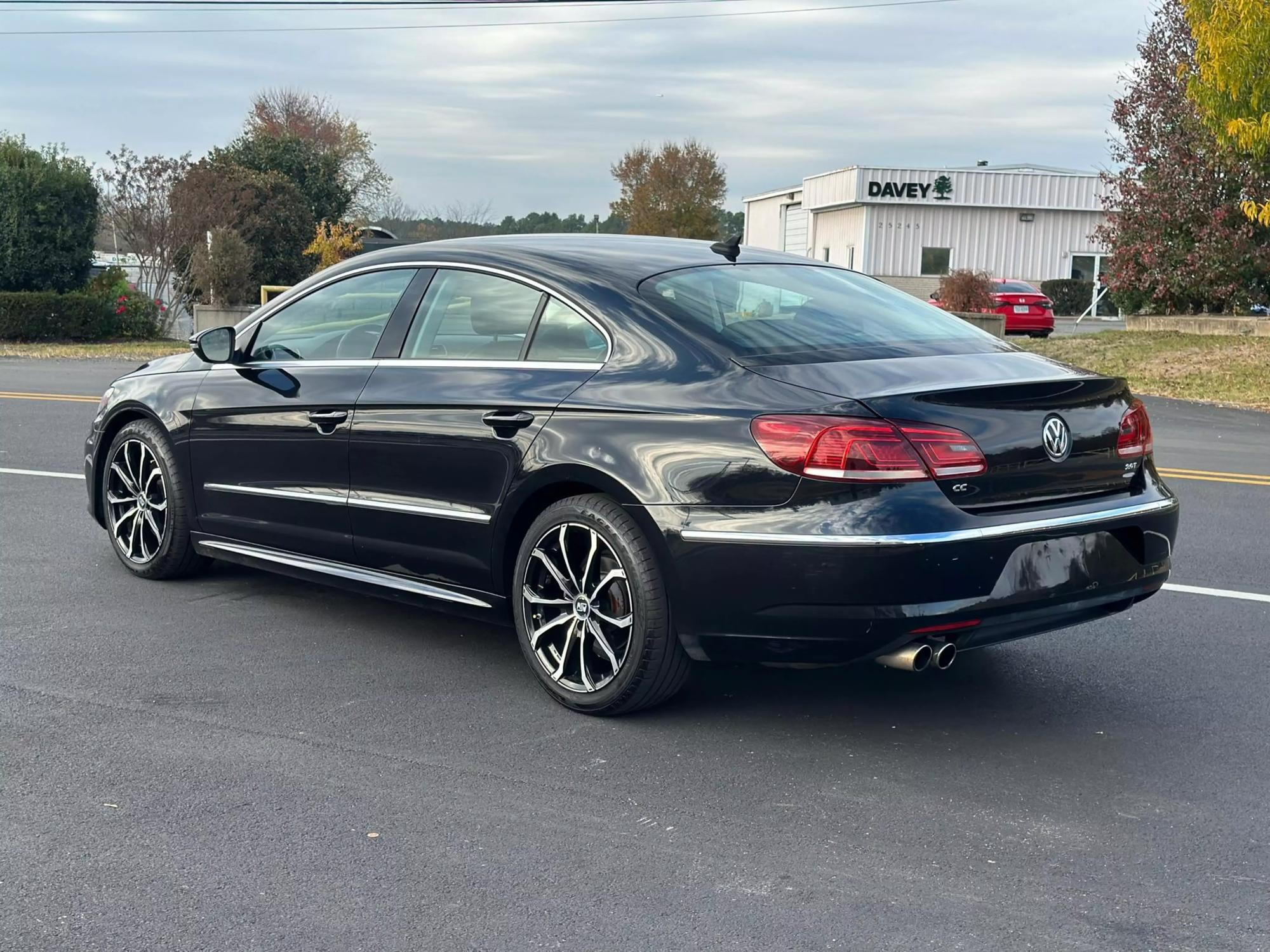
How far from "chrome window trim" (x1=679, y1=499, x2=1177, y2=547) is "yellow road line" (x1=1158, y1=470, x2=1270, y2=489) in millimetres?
6271

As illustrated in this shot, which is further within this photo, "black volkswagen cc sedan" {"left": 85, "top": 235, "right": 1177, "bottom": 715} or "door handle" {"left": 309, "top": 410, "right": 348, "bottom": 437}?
"door handle" {"left": 309, "top": 410, "right": 348, "bottom": 437}

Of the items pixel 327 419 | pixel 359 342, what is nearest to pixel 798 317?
pixel 359 342

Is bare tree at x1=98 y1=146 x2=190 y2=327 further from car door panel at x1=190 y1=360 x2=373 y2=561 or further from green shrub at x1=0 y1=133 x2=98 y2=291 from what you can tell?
car door panel at x1=190 y1=360 x2=373 y2=561

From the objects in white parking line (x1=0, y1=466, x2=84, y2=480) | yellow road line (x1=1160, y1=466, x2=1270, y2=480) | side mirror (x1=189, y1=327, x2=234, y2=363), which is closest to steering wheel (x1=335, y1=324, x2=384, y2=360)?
side mirror (x1=189, y1=327, x2=234, y2=363)

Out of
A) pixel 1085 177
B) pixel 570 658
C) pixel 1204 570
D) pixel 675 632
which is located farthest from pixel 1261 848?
pixel 1085 177

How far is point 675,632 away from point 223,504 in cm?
252

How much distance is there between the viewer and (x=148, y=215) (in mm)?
28344

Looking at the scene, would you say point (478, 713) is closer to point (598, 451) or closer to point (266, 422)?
point (598, 451)

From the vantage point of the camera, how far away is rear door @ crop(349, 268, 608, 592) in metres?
4.89

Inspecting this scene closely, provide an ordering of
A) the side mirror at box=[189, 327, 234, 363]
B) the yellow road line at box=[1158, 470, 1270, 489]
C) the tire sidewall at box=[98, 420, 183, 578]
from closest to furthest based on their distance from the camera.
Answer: the side mirror at box=[189, 327, 234, 363], the tire sidewall at box=[98, 420, 183, 578], the yellow road line at box=[1158, 470, 1270, 489]

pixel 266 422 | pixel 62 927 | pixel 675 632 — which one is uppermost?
pixel 266 422

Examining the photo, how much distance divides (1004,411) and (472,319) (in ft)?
6.61

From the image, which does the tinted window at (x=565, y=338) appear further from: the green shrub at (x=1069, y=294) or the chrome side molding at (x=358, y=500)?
the green shrub at (x=1069, y=294)

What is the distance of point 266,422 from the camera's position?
5.81 meters
